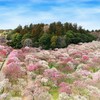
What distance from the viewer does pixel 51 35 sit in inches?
3770

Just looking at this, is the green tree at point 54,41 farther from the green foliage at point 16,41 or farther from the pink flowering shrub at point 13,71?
the pink flowering shrub at point 13,71

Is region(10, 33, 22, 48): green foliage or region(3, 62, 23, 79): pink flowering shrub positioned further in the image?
region(10, 33, 22, 48): green foliage

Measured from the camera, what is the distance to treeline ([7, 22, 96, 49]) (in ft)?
307

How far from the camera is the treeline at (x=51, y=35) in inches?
3688

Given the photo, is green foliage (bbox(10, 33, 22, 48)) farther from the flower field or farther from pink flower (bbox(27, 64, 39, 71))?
pink flower (bbox(27, 64, 39, 71))

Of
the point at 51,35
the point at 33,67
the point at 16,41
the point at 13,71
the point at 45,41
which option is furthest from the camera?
the point at 16,41

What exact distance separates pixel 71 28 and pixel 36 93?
79.2 m

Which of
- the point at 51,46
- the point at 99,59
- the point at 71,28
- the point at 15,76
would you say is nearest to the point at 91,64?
the point at 99,59

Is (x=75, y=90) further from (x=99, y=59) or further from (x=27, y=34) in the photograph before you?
(x=27, y=34)

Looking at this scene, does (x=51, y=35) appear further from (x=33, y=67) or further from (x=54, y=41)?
(x=33, y=67)

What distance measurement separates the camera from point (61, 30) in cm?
10231

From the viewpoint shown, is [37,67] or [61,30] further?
[61,30]

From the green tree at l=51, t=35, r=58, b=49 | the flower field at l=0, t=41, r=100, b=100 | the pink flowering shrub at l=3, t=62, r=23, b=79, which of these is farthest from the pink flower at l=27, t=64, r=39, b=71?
the green tree at l=51, t=35, r=58, b=49

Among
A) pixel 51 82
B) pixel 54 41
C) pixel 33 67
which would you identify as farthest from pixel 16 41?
pixel 51 82
